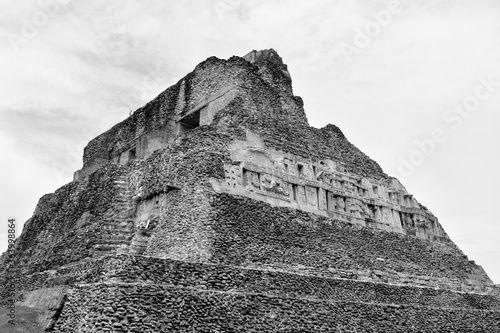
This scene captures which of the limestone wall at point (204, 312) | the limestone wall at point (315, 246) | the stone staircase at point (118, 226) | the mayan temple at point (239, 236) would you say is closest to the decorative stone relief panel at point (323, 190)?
the mayan temple at point (239, 236)

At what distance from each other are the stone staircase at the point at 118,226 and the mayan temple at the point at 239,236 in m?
0.04

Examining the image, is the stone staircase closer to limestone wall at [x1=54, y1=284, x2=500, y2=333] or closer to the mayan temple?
the mayan temple

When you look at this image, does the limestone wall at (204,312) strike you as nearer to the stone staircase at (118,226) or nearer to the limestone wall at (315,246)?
the limestone wall at (315,246)

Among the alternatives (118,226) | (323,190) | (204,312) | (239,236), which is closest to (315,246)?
(323,190)

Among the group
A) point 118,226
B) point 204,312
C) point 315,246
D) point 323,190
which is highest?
point 323,190

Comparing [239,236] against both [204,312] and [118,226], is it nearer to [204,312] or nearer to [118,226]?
[204,312]

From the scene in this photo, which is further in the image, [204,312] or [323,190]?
[323,190]

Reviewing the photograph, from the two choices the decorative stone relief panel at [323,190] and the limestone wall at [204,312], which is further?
the decorative stone relief panel at [323,190]

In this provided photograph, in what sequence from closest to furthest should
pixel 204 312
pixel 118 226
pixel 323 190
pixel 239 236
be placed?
pixel 204 312
pixel 239 236
pixel 118 226
pixel 323 190

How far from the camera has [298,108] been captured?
19828 millimetres

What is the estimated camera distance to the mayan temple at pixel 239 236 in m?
10.2

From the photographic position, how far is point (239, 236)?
13.4 meters

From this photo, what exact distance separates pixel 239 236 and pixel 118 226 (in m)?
4.13

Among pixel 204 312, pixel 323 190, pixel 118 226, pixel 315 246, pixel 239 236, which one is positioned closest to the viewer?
pixel 204 312
